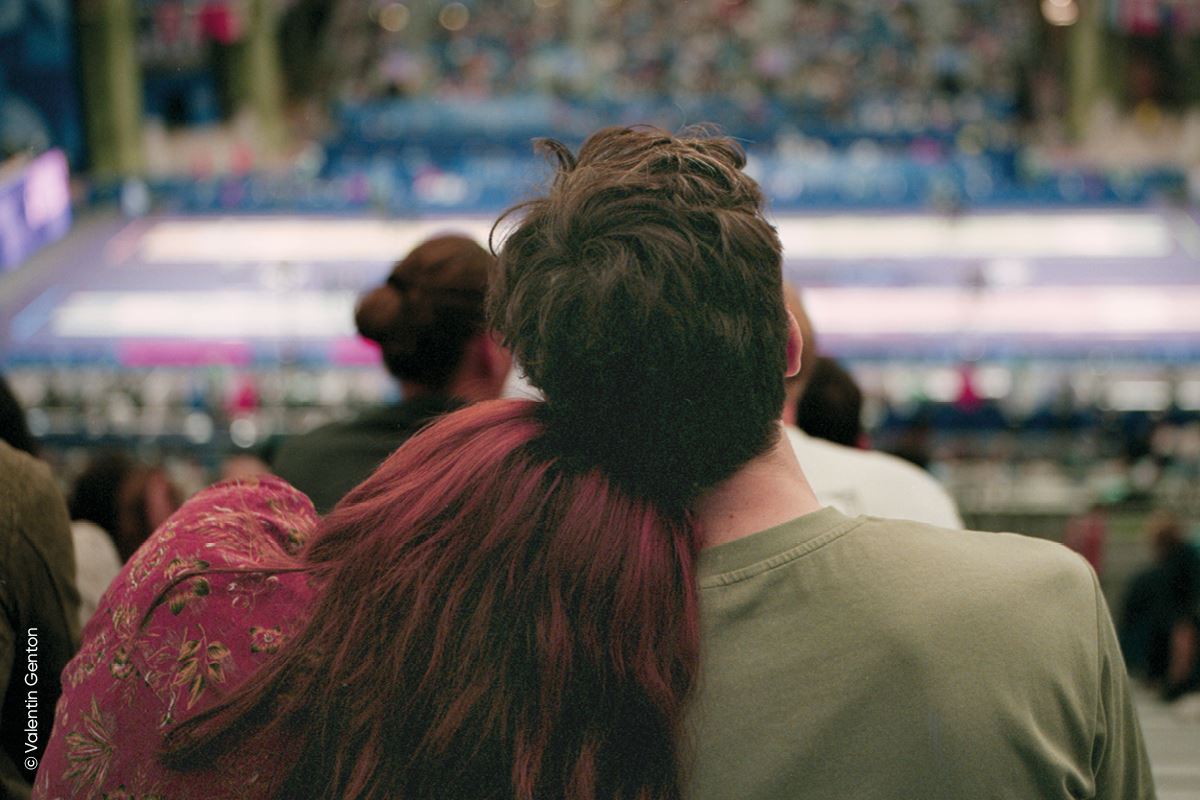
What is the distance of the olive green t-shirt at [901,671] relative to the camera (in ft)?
3.11

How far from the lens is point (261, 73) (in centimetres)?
2392

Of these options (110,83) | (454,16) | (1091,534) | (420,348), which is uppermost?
(454,16)

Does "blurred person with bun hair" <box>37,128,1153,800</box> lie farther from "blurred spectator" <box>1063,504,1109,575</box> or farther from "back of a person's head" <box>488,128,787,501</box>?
"blurred spectator" <box>1063,504,1109,575</box>

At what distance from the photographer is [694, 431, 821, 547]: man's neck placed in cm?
102

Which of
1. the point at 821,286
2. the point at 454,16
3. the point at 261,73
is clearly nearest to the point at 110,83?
the point at 261,73

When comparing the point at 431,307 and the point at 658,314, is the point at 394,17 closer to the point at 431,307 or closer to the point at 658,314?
the point at 431,307

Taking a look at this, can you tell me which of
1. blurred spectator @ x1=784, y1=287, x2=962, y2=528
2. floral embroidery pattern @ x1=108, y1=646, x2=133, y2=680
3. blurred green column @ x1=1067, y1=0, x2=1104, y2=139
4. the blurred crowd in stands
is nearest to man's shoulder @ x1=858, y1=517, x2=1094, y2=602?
floral embroidery pattern @ x1=108, y1=646, x2=133, y2=680

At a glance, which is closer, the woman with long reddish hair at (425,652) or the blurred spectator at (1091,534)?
the woman with long reddish hair at (425,652)

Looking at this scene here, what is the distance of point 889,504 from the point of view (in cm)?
230

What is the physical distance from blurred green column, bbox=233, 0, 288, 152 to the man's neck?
23517mm

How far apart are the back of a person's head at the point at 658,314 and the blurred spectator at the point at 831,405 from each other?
2216 millimetres

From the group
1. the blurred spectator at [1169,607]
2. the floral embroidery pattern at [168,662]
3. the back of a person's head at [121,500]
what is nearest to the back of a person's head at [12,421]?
the back of a person's head at [121,500]

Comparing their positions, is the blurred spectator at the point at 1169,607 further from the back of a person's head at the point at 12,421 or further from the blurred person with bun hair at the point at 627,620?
the blurred person with bun hair at the point at 627,620

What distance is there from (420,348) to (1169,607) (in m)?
6.99
